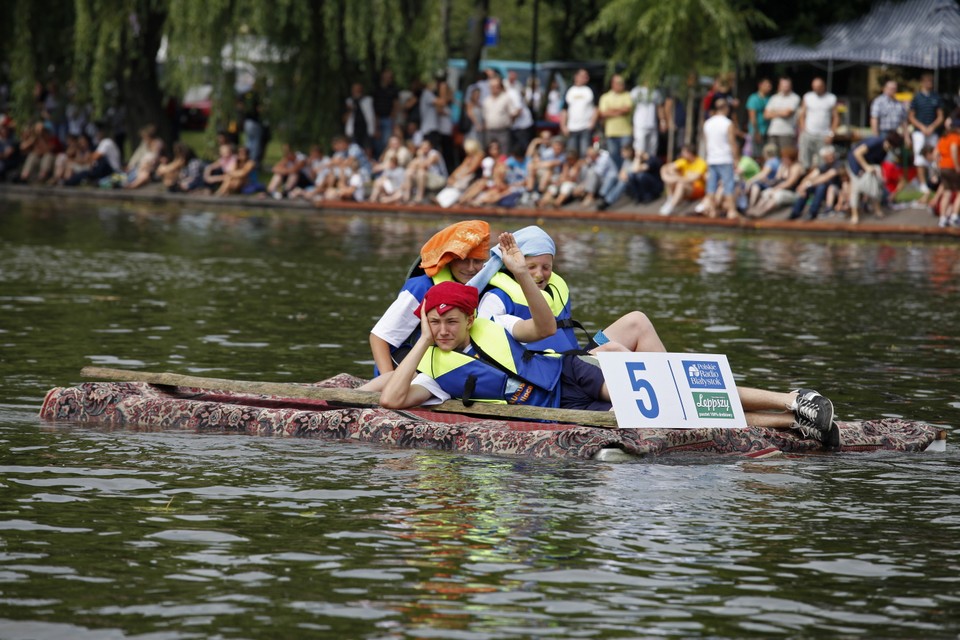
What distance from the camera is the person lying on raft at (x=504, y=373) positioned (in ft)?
34.7

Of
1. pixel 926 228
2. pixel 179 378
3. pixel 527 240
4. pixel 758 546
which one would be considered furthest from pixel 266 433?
pixel 926 228

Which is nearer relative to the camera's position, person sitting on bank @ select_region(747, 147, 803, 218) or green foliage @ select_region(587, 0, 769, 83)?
person sitting on bank @ select_region(747, 147, 803, 218)

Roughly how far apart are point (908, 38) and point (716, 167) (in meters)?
7.81

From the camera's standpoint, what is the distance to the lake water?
698 cm

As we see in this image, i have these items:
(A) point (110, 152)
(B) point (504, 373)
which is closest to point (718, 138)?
(A) point (110, 152)

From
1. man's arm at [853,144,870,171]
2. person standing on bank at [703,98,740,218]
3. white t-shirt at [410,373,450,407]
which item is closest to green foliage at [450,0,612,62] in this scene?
person standing on bank at [703,98,740,218]

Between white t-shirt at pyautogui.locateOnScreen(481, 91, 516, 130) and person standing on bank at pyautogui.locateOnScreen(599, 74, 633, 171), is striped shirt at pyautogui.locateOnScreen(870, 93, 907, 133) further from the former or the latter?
white t-shirt at pyautogui.locateOnScreen(481, 91, 516, 130)

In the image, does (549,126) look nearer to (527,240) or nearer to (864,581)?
(527,240)

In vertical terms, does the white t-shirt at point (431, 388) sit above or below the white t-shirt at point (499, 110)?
below

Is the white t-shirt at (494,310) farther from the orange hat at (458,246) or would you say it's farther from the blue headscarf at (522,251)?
the orange hat at (458,246)

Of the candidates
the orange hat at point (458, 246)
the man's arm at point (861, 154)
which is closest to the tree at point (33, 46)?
the man's arm at point (861, 154)

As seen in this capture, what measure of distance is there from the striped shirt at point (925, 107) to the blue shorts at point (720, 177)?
125 inches

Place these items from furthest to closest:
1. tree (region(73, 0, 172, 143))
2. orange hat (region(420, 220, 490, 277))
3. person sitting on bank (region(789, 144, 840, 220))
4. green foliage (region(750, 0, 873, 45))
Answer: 1. green foliage (region(750, 0, 873, 45))
2. tree (region(73, 0, 172, 143))
3. person sitting on bank (region(789, 144, 840, 220))
4. orange hat (region(420, 220, 490, 277))

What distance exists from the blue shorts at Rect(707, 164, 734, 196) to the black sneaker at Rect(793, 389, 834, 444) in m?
19.0
